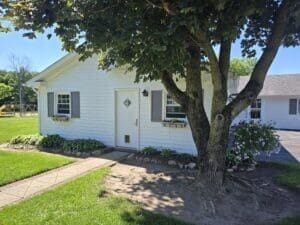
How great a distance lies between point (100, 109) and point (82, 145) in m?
1.81

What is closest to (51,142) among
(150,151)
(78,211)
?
(150,151)

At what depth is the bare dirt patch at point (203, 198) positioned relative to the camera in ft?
19.4

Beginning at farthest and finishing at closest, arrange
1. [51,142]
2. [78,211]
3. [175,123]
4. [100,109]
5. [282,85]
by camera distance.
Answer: [282,85]
[51,142]
[100,109]
[175,123]
[78,211]

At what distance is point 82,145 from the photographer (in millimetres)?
12336

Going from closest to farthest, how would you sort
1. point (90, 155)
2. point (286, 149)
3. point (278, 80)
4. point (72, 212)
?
point (72, 212) < point (90, 155) < point (286, 149) < point (278, 80)

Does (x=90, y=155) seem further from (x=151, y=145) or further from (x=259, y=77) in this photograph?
(x=259, y=77)

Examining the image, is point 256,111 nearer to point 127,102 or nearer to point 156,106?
point 156,106

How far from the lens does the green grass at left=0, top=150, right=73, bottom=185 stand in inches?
328

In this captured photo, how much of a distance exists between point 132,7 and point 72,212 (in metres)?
4.28

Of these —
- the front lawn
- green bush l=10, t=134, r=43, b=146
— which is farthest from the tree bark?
green bush l=10, t=134, r=43, b=146

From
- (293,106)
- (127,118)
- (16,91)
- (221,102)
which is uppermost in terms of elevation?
(16,91)

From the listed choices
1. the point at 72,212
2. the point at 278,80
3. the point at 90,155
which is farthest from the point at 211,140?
the point at 278,80

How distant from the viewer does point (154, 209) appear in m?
6.12

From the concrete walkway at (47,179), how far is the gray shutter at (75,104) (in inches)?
138
